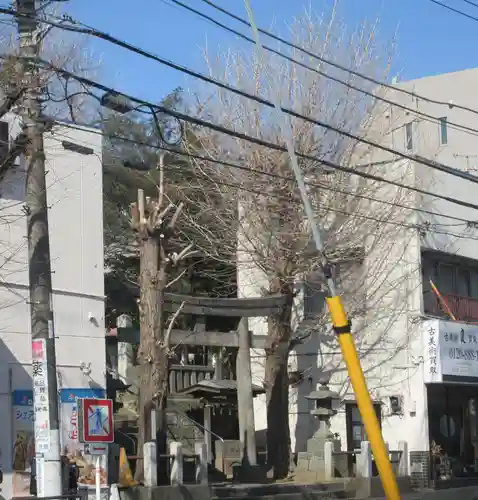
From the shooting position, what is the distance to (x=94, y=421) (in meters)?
12.9

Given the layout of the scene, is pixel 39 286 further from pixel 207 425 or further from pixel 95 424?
pixel 207 425

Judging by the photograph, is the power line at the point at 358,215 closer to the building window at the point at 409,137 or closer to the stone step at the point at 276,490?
the building window at the point at 409,137

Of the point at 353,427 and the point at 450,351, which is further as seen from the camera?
the point at 353,427

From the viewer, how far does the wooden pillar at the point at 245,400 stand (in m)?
24.6

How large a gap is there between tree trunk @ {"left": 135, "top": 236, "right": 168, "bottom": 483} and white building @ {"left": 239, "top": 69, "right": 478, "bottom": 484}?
974 centimetres

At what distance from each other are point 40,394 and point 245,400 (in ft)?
39.7

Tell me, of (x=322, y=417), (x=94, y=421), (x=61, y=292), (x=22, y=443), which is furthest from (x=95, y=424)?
(x=322, y=417)

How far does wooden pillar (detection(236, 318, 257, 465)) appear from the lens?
2462 centimetres

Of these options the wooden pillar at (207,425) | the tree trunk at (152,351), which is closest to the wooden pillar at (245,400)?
the wooden pillar at (207,425)

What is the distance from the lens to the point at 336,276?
29891 mm

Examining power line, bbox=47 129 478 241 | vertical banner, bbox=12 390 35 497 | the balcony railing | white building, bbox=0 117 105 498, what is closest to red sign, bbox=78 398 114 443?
white building, bbox=0 117 105 498

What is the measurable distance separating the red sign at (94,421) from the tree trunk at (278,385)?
1303 centimetres

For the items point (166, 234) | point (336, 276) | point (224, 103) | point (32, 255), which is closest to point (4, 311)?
point (166, 234)

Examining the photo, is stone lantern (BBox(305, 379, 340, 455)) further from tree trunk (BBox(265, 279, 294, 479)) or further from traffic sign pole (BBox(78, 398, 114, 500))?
traffic sign pole (BBox(78, 398, 114, 500))
